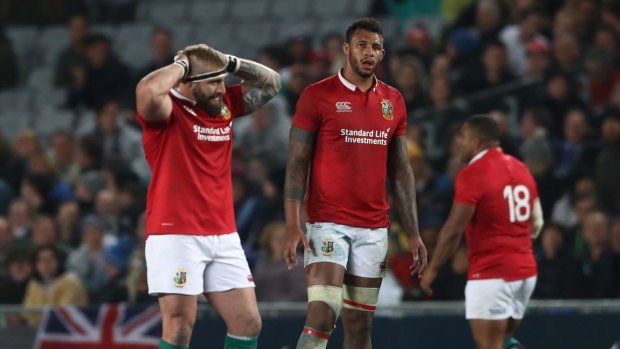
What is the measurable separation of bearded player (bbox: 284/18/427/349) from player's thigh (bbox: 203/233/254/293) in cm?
43

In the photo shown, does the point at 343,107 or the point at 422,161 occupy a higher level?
the point at 343,107

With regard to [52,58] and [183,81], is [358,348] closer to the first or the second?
[183,81]

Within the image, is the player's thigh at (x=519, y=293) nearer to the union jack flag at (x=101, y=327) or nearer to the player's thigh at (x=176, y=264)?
the player's thigh at (x=176, y=264)

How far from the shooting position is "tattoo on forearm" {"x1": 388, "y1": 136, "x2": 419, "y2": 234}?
9.05 m

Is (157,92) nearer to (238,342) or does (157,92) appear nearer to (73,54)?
(238,342)

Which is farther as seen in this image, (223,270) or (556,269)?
(556,269)

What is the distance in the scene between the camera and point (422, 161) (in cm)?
1405

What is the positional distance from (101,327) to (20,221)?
3.64 metres

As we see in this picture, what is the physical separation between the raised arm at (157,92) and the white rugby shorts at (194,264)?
0.74 meters

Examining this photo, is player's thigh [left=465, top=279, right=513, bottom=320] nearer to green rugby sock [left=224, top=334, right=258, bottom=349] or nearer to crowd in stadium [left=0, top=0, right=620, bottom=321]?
crowd in stadium [left=0, top=0, right=620, bottom=321]

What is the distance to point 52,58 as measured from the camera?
2064cm

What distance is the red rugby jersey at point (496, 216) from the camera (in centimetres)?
1015

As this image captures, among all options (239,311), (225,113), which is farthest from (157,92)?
(239,311)

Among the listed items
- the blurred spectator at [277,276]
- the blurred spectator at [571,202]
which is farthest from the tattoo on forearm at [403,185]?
the blurred spectator at [571,202]
